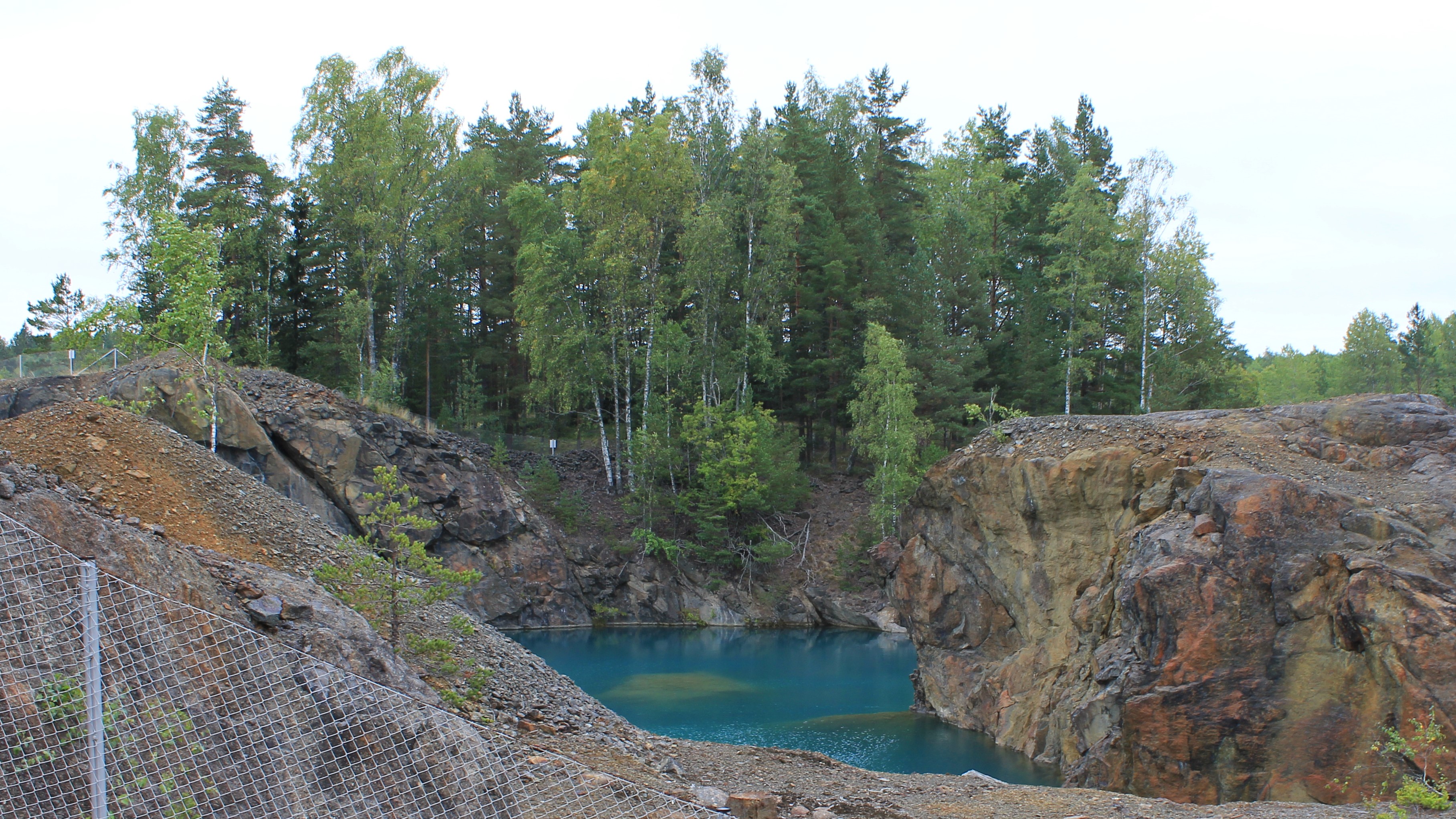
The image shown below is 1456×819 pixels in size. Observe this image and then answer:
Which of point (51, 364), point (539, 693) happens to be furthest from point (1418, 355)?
point (51, 364)

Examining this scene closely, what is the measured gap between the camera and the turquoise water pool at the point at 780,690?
16672mm

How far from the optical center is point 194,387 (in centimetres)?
2017

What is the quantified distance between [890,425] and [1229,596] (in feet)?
67.2

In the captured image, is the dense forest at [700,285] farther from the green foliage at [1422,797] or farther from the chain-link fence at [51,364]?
the green foliage at [1422,797]

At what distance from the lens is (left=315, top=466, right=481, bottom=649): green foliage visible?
30.8 ft

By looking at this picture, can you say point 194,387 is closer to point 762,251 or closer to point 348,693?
point 348,693

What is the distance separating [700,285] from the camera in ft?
107

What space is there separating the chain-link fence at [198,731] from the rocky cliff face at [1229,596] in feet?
26.7

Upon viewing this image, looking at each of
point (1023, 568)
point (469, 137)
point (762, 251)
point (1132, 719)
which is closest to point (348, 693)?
point (1132, 719)

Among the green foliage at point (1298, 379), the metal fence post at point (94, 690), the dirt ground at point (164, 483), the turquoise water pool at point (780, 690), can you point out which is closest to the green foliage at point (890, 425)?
the turquoise water pool at point (780, 690)

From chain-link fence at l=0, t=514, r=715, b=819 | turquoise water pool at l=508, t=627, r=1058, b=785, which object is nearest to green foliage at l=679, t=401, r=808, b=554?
turquoise water pool at l=508, t=627, r=1058, b=785

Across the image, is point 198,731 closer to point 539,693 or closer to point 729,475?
point 539,693

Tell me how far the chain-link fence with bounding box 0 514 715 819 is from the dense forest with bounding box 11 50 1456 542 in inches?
969

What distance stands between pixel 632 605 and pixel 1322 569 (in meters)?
23.9
